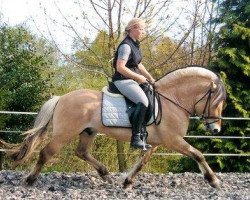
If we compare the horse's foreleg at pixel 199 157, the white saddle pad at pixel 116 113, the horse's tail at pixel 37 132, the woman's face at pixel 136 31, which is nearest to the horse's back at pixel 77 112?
the white saddle pad at pixel 116 113

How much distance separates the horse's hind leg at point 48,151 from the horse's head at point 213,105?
2041 millimetres

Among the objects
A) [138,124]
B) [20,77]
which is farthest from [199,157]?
[20,77]

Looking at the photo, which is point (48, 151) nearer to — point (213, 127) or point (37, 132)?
point (37, 132)

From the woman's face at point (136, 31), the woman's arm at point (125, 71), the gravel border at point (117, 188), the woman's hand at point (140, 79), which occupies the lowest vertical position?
the gravel border at point (117, 188)

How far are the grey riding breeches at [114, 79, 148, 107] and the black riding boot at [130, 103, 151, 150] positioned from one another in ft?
0.28

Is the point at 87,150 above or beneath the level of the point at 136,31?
beneath

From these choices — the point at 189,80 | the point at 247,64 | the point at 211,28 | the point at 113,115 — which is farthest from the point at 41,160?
the point at 211,28

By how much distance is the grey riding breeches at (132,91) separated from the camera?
293 inches

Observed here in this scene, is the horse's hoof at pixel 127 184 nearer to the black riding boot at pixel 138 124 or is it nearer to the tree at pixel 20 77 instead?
the black riding boot at pixel 138 124

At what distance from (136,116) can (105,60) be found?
786cm

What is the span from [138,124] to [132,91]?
47 centimetres

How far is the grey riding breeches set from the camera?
745 cm

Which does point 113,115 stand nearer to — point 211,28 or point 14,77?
point 14,77

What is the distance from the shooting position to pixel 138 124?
7.43 meters
